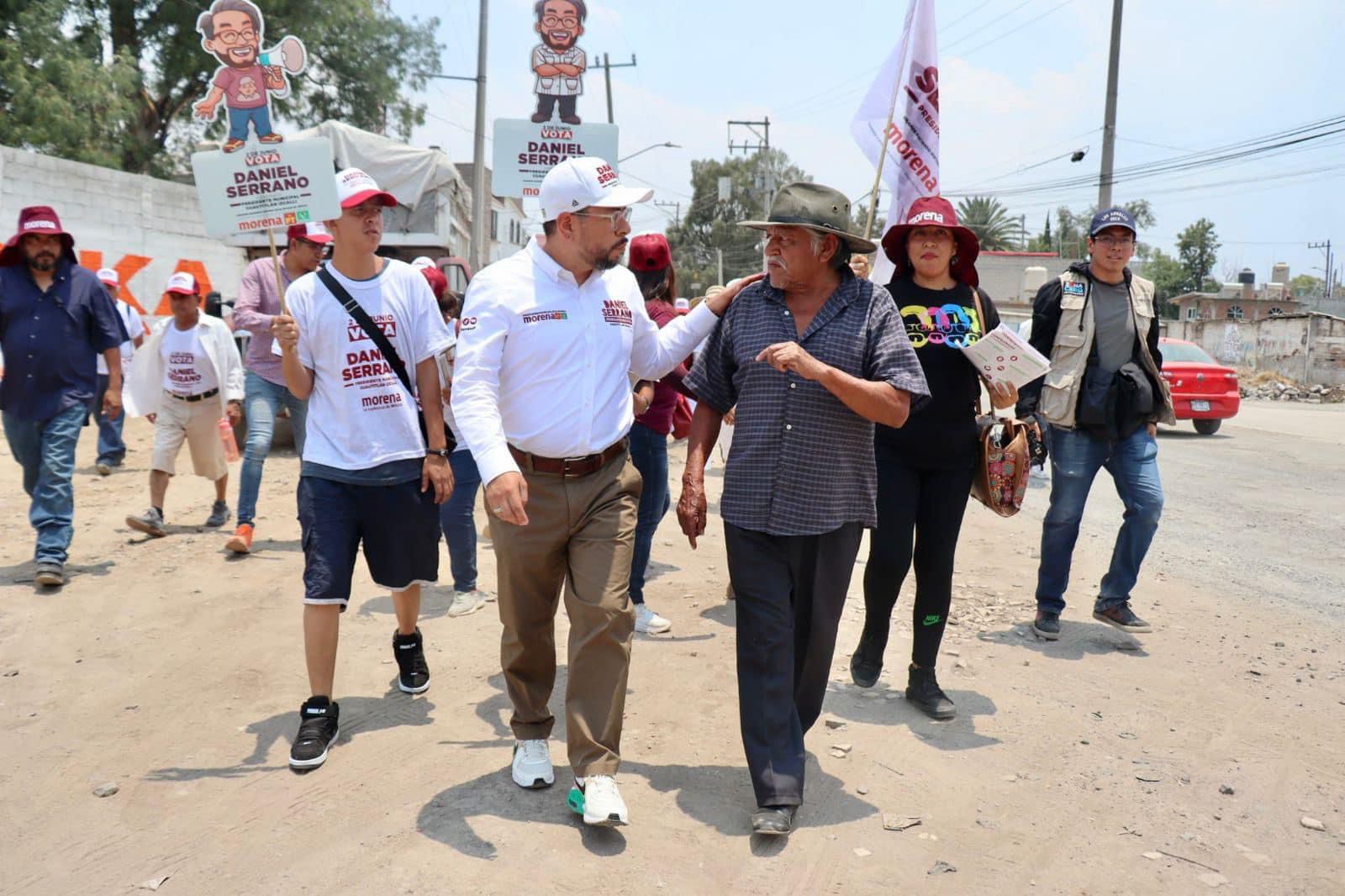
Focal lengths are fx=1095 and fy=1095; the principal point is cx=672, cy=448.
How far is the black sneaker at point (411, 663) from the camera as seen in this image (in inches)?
187

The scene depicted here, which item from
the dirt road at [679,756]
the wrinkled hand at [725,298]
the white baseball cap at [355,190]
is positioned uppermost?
the white baseball cap at [355,190]

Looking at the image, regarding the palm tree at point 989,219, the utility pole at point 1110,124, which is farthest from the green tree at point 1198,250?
the utility pole at point 1110,124

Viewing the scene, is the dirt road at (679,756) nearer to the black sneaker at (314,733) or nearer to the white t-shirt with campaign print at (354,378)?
the black sneaker at (314,733)

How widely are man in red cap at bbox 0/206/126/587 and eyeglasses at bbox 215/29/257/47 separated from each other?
88.1 inches

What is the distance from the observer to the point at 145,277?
1669 centimetres

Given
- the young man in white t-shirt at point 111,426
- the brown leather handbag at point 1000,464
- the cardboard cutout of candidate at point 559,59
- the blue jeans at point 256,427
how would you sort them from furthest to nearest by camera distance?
the young man in white t-shirt at point 111,426 < the cardboard cutout of candidate at point 559,59 < the blue jeans at point 256,427 < the brown leather handbag at point 1000,464

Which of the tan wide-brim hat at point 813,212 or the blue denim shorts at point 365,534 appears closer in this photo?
the tan wide-brim hat at point 813,212

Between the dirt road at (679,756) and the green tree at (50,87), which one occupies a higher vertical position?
the green tree at (50,87)

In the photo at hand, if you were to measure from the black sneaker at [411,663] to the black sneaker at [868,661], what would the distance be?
6.31ft

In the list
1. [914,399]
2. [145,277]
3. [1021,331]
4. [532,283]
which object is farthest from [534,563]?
[145,277]

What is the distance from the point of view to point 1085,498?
19.0 ft

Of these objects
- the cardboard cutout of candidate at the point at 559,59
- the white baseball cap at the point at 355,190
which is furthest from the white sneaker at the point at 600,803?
the cardboard cutout of candidate at the point at 559,59

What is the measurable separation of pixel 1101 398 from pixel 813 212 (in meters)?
2.72

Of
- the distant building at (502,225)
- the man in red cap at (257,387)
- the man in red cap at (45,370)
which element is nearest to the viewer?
the man in red cap at (45,370)
